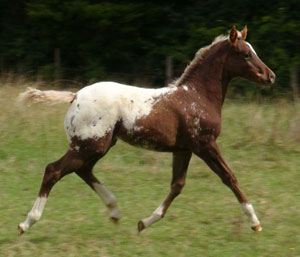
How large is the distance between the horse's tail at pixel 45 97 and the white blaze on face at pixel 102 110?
5.4 inches

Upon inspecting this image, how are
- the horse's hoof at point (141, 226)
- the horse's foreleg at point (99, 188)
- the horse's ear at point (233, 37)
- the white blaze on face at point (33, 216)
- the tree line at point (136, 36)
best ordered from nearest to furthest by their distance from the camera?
the white blaze on face at point (33, 216) → the horse's hoof at point (141, 226) → the horse's foreleg at point (99, 188) → the horse's ear at point (233, 37) → the tree line at point (136, 36)

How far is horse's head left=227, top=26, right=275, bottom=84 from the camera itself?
6703 mm

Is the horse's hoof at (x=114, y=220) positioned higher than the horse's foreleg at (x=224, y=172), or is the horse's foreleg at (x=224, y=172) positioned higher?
the horse's foreleg at (x=224, y=172)

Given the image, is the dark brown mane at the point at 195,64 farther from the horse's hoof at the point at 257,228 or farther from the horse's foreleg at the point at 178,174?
the horse's hoof at the point at 257,228

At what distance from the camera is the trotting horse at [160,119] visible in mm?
6066

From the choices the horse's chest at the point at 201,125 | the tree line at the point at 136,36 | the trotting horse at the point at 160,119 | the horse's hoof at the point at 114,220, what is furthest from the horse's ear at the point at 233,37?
the tree line at the point at 136,36

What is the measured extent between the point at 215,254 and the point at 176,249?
36 cm

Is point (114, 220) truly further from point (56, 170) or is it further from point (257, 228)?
point (257, 228)

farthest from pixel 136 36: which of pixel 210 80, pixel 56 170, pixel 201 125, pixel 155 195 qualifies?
pixel 56 170

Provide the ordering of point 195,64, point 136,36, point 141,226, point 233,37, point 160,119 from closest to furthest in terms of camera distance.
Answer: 1. point 160,119
2. point 141,226
3. point 233,37
4. point 195,64
5. point 136,36

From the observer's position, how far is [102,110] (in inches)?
239

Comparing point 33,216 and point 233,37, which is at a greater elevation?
point 233,37

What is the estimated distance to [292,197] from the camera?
7918 mm

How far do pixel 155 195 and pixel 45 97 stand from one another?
7.74ft
